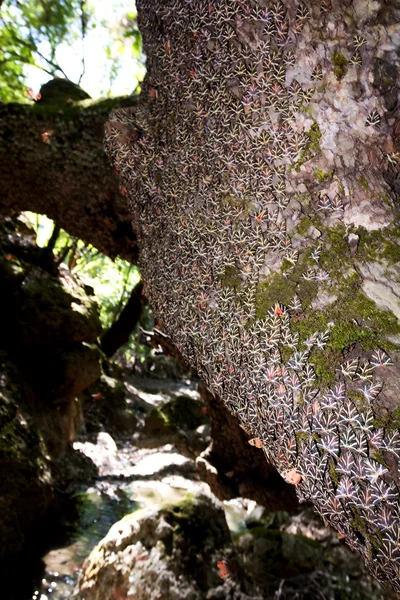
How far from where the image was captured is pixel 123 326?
11.2 m

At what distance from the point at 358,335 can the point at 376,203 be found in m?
0.49

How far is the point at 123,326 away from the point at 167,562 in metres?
7.43

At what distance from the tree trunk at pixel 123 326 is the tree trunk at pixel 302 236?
348 inches

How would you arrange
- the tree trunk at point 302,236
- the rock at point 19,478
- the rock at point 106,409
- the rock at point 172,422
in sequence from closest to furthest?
the tree trunk at point 302,236 < the rock at point 19,478 < the rock at point 172,422 < the rock at point 106,409

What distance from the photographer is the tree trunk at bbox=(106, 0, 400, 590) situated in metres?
1.32

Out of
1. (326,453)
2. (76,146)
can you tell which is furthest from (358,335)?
(76,146)

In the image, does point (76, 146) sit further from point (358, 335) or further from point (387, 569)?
point (387, 569)

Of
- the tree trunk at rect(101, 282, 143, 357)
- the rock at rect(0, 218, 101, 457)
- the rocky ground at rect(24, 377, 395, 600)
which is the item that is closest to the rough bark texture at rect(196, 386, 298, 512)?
the rocky ground at rect(24, 377, 395, 600)

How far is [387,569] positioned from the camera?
47.8 inches

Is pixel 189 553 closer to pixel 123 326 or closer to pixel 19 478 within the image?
pixel 19 478

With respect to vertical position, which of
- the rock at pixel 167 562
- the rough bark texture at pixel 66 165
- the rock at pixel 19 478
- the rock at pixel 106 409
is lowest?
the rock at pixel 106 409

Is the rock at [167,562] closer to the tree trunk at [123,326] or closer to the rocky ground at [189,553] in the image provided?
the rocky ground at [189,553]

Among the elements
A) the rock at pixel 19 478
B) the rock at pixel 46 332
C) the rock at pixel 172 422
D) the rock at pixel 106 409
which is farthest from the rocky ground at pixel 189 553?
the rock at pixel 106 409

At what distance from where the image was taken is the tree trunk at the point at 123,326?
36.0 ft
